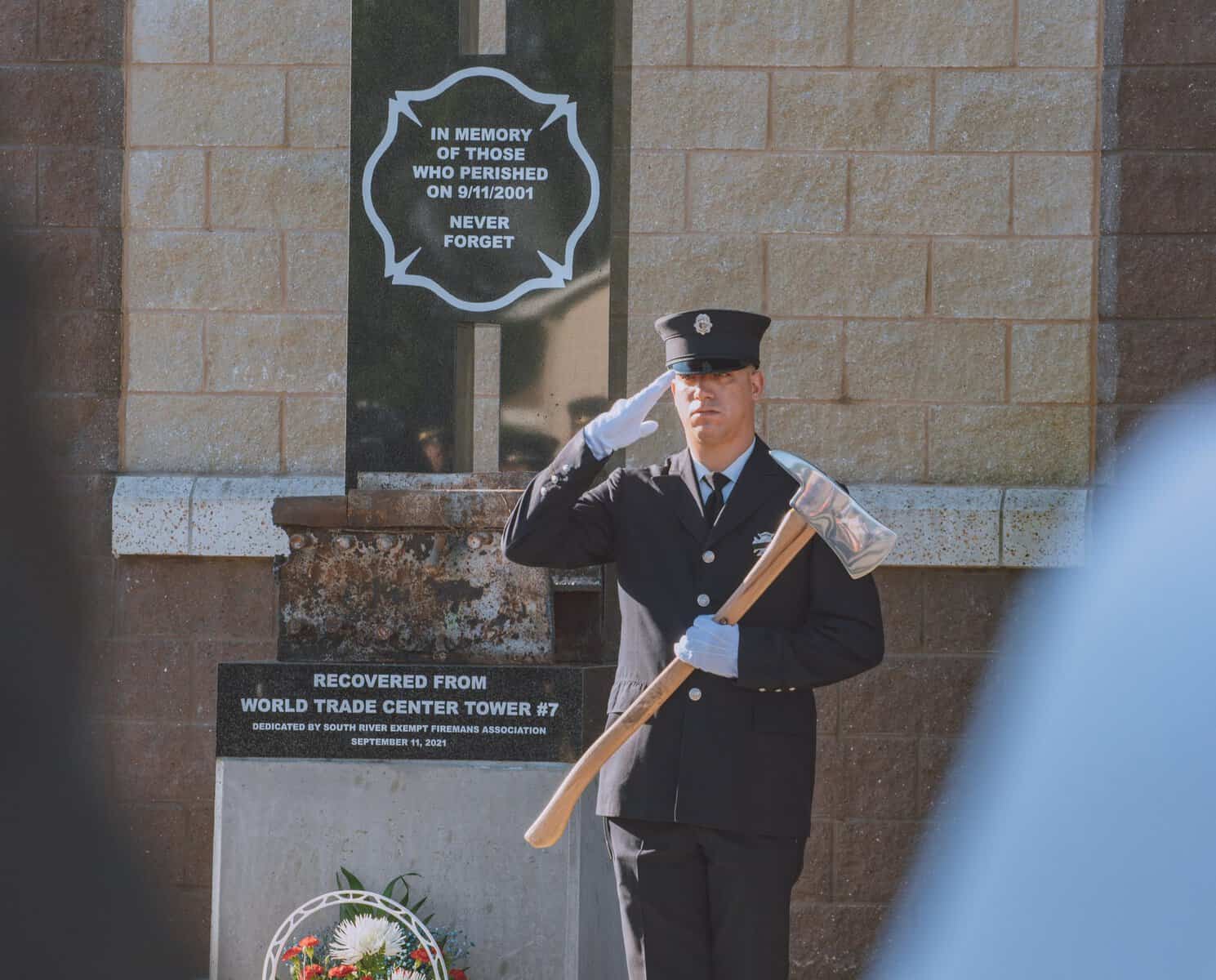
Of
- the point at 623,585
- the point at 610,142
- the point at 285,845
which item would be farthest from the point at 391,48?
the point at 285,845

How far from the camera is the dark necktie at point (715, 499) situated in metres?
3.16

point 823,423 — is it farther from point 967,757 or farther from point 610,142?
point 610,142

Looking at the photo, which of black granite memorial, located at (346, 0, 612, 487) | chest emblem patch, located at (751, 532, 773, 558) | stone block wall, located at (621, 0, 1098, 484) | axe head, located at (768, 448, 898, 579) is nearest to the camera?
axe head, located at (768, 448, 898, 579)

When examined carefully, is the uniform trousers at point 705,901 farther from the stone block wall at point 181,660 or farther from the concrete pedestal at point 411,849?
the stone block wall at point 181,660

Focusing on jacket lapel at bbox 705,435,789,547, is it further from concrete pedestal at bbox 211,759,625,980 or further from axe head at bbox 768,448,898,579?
concrete pedestal at bbox 211,759,625,980

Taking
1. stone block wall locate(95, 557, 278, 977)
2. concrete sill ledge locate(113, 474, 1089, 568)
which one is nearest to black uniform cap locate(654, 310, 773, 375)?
concrete sill ledge locate(113, 474, 1089, 568)

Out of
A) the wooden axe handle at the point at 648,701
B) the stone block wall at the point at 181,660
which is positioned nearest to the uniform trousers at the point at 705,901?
the wooden axe handle at the point at 648,701

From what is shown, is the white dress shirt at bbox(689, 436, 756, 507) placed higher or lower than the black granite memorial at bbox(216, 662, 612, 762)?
higher

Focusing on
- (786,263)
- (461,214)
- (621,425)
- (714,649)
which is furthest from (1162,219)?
(714,649)

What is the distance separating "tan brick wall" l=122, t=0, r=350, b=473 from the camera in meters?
5.28

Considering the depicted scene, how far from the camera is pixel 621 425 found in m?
3.14

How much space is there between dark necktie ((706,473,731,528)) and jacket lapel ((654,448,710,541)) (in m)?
0.01

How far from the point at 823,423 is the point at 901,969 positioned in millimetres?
1688

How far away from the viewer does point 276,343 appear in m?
5.30
